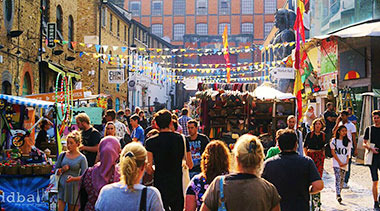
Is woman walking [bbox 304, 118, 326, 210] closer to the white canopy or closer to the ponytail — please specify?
the white canopy

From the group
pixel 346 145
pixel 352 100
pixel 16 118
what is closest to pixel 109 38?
pixel 352 100

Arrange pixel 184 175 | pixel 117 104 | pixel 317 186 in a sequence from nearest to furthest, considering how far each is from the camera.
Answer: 1. pixel 317 186
2. pixel 184 175
3. pixel 117 104

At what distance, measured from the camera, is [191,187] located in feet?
14.2

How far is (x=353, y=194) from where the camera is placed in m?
10.1

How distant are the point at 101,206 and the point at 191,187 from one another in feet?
3.25

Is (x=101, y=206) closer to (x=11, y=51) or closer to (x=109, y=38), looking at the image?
(x=11, y=51)

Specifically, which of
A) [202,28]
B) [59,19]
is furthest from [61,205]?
[202,28]

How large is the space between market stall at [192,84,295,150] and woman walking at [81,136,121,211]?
7.89 meters

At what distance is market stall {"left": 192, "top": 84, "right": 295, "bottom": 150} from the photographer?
1355 cm

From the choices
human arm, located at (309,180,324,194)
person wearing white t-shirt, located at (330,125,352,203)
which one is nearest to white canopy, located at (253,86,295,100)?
person wearing white t-shirt, located at (330,125,352,203)

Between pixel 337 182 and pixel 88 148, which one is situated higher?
pixel 88 148

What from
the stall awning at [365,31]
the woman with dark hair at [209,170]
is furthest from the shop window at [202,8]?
the woman with dark hair at [209,170]

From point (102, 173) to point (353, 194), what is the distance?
256 inches

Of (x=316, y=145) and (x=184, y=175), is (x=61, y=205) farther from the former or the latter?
(x=316, y=145)
